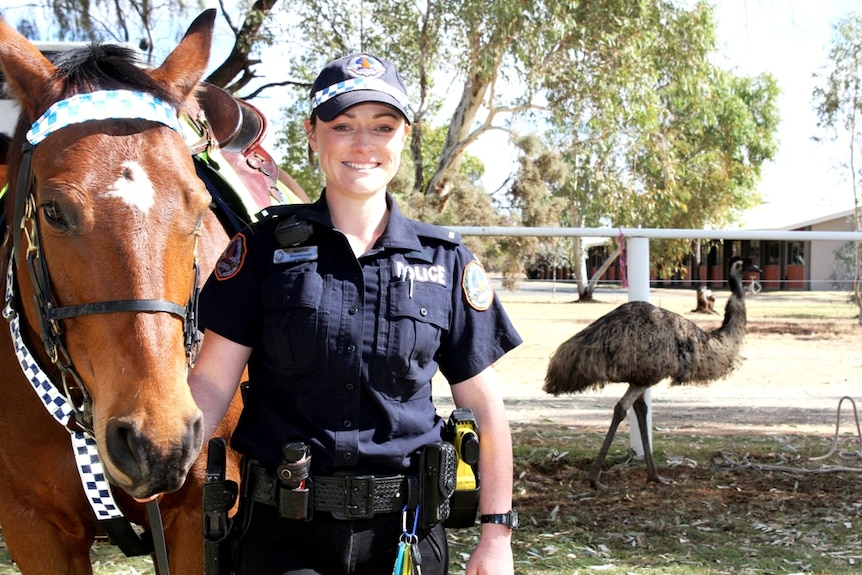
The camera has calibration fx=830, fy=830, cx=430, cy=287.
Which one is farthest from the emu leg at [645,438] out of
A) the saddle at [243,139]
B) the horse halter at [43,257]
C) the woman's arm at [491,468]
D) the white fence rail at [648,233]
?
the horse halter at [43,257]

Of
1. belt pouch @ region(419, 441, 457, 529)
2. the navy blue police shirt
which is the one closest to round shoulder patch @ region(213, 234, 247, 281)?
the navy blue police shirt

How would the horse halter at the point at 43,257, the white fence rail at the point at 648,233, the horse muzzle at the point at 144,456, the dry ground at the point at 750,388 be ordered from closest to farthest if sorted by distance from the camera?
1. the horse muzzle at the point at 144,456
2. the horse halter at the point at 43,257
3. the white fence rail at the point at 648,233
4. the dry ground at the point at 750,388

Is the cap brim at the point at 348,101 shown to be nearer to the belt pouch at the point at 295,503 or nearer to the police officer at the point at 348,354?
the police officer at the point at 348,354

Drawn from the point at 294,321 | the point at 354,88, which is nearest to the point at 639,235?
the point at 354,88

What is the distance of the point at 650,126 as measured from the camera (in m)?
14.9

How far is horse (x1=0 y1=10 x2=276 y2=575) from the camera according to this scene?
5.80ft

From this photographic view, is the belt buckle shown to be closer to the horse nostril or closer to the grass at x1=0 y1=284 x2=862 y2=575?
the horse nostril

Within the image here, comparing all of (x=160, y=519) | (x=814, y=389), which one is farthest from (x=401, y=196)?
(x=160, y=519)

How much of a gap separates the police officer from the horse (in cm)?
15

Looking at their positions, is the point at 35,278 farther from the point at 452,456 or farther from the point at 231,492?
the point at 452,456

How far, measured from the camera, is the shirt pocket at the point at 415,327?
6.58 ft

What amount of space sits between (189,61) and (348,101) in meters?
0.63

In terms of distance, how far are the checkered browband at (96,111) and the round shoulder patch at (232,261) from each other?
363 mm

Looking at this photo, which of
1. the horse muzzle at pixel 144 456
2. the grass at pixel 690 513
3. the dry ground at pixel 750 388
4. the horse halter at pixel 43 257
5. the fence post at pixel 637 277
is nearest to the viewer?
the horse muzzle at pixel 144 456
